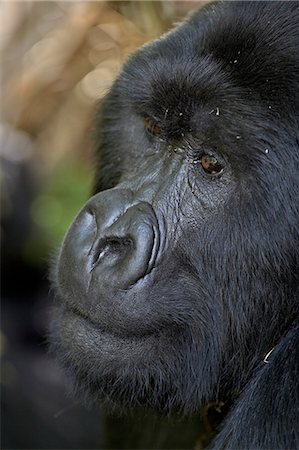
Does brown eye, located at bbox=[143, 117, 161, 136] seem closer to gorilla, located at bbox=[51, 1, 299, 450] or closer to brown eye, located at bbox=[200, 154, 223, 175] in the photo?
gorilla, located at bbox=[51, 1, 299, 450]

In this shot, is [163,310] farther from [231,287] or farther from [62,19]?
[62,19]

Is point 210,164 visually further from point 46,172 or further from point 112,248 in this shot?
point 46,172

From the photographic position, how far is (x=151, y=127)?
261cm

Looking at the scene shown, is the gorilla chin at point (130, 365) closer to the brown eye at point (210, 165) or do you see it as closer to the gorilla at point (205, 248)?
the gorilla at point (205, 248)

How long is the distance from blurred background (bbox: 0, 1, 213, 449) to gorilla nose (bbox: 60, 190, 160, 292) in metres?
1.03

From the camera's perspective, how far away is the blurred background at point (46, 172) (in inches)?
169

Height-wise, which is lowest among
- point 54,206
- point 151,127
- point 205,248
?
point 205,248

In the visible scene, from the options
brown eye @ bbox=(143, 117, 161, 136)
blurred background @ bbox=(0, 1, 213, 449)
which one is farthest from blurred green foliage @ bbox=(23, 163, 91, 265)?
brown eye @ bbox=(143, 117, 161, 136)

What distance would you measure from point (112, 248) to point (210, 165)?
344 millimetres

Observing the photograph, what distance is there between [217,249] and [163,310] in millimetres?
209

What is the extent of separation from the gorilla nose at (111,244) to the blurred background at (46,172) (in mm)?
1027

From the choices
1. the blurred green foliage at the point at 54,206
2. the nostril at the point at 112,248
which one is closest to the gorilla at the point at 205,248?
the nostril at the point at 112,248

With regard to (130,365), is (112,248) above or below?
above

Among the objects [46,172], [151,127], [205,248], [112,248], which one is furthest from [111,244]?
[46,172]
